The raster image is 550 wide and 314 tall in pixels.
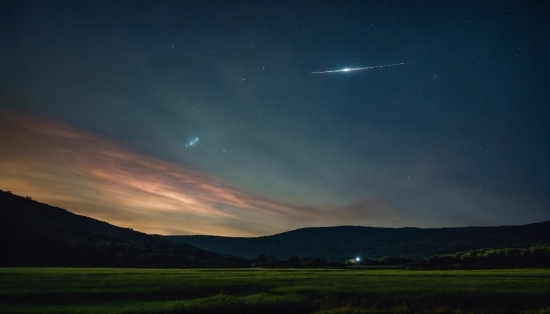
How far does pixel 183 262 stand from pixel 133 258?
16711mm

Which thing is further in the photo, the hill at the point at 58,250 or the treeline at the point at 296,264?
the hill at the point at 58,250

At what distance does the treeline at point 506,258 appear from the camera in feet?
303

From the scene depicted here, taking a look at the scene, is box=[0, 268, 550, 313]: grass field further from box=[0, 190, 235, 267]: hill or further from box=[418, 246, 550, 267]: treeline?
box=[0, 190, 235, 267]: hill

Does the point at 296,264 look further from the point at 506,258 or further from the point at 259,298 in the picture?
the point at 259,298

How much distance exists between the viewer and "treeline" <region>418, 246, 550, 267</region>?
92.5 metres

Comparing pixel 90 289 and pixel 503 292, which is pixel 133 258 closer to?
pixel 90 289

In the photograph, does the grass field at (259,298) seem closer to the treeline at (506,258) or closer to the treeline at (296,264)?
the treeline at (506,258)

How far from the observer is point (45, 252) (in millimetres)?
122562

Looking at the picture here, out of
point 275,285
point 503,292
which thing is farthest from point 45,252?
point 503,292

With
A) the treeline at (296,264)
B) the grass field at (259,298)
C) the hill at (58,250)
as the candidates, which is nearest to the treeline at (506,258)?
the treeline at (296,264)

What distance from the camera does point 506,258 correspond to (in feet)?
323

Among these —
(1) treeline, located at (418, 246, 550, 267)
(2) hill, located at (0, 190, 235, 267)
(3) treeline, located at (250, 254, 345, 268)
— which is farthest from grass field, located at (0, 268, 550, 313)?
(3) treeline, located at (250, 254, 345, 268)

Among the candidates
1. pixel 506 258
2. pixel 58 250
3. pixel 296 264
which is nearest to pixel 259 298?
pixel 296 264

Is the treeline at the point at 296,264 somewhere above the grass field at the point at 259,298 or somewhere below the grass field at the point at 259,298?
below
